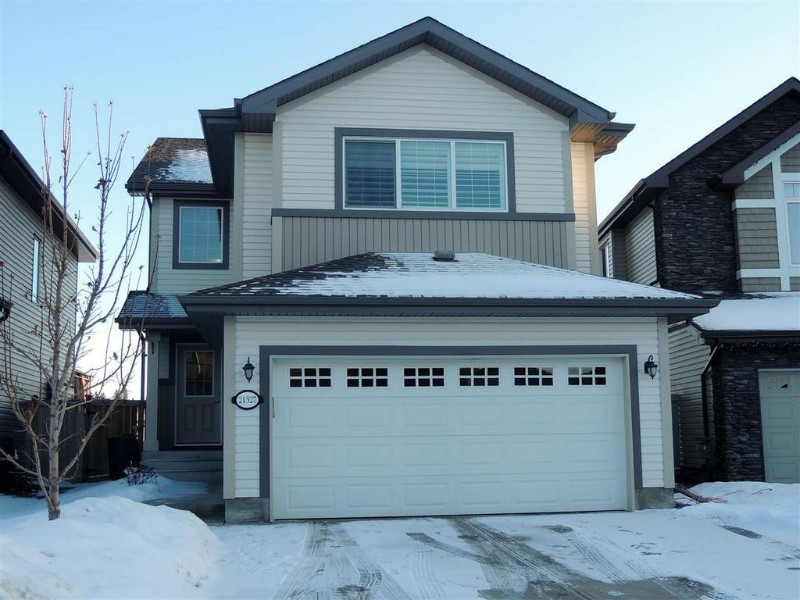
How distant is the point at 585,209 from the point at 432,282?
161 inches

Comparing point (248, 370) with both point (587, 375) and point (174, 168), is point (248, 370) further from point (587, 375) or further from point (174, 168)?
point (174, 168)

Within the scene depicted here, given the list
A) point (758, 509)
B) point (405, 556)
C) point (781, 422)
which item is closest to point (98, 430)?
point (405, 556)

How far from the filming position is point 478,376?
11336 mm

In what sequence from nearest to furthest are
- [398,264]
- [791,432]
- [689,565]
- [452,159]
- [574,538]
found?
[689,565] → [574,538] → [398,264] → [452,159] → [791,432]

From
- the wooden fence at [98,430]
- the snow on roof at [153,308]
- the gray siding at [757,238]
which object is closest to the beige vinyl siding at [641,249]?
the gray siding at [757,238]

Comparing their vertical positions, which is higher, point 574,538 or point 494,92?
point 494,92

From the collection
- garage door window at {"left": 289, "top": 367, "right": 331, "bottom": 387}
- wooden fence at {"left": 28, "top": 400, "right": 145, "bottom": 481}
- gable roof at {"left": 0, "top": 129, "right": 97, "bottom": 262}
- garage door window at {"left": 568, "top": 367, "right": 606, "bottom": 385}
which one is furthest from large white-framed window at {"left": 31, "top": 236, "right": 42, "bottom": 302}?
garage door window at {"left": 568, "top": 367, "right": 606, "bottom": 385}

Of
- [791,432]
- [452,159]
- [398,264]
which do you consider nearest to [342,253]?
[398,264]

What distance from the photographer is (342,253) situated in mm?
13023

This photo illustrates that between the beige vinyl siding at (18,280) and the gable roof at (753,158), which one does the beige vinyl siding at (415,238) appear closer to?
the gable roof at (753,158)

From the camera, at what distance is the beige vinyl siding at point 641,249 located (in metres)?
16.5

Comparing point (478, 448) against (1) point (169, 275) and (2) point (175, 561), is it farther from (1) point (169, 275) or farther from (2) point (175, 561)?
(1) point (169, 275)

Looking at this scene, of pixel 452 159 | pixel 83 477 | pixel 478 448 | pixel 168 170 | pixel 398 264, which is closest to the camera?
pixel 478 448

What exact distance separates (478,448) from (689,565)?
3.68 m
